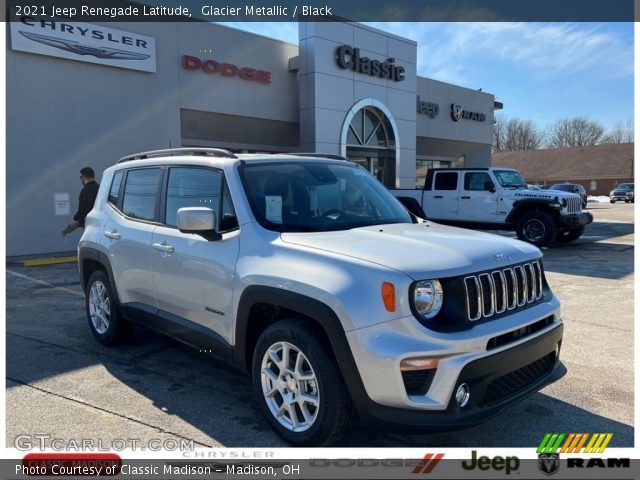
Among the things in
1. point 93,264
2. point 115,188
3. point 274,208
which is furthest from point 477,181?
point 274,208

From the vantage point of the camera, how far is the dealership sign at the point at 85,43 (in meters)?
11.7

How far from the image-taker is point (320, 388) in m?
3.00

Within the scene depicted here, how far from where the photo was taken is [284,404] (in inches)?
130

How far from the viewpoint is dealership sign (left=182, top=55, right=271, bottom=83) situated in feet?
47.8

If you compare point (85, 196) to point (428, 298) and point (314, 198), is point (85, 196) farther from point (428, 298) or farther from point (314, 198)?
point (428, 298)

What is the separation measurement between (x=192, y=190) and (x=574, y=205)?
11794 mm

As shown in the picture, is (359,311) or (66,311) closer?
(359,311)

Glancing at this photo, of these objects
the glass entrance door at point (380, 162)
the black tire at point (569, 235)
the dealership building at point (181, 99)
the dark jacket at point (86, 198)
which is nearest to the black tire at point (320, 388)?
the dark jacket at point (86, 198)

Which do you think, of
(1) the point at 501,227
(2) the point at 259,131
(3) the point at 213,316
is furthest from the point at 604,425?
(2) the point at 259,131

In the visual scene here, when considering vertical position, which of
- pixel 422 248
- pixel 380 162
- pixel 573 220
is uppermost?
pixel 380 162

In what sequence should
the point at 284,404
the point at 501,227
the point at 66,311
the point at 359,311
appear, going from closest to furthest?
the point at 359,311 < the point at 284,404 < the point at 66,311 < the point at 501,227

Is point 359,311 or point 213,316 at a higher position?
point 359,311

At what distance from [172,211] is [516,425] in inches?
122

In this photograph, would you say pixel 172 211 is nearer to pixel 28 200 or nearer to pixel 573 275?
pixel 573 275
